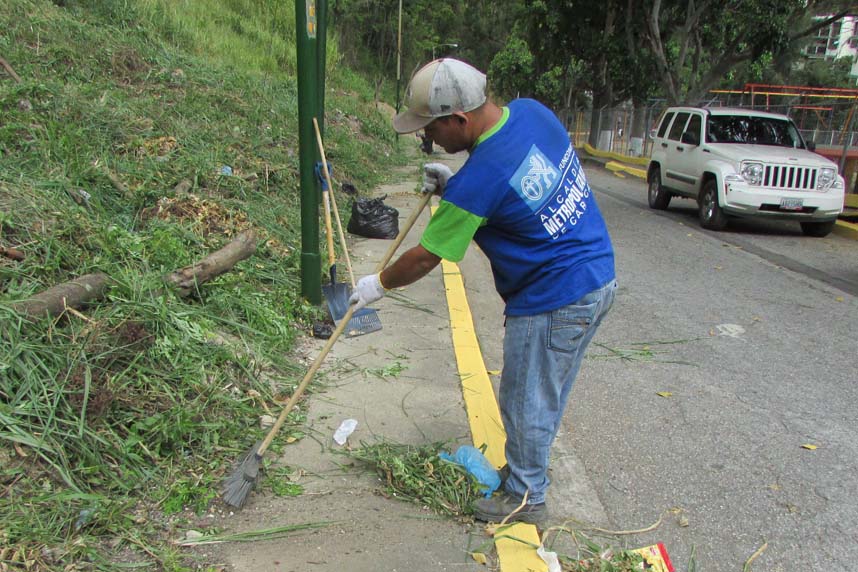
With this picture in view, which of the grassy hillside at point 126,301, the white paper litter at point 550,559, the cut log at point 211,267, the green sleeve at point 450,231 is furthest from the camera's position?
the cut log at point 211,267

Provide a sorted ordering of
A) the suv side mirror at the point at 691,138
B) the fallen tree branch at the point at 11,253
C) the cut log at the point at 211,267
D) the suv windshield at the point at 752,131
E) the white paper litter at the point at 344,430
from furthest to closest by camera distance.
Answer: the suv side mirror at the point at 691,138
the suv windshield at the point at 752,131
the cut log at the point at 211,267
the fallen tree branch at the point at 11,253
the white paper litter at the point at 344,430

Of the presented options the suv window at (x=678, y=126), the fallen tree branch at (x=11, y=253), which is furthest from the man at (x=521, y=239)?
the suv window at (x=678, y=126)

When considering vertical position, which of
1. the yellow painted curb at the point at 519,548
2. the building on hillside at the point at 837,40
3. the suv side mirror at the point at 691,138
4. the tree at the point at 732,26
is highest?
the building on hillside at the point at 837,40

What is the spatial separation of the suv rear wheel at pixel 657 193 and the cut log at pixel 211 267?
9.46 meters

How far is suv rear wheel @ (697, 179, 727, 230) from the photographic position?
991cm

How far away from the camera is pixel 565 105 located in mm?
43500

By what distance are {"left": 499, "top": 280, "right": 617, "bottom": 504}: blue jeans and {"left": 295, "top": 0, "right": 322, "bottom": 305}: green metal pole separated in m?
2.60

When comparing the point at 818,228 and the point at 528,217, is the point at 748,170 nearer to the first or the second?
the point at 818,228

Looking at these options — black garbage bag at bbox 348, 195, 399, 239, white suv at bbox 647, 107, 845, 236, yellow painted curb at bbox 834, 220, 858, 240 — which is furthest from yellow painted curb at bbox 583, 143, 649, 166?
black garbage bag at bbox 348, 195, 399, 239

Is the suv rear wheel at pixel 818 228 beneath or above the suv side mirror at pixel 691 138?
beneath

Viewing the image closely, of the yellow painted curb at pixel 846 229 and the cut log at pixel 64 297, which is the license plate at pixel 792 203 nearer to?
the yellow painted curb at pixel 846 229

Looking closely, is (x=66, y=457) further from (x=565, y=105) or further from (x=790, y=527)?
(x=565, y=105)

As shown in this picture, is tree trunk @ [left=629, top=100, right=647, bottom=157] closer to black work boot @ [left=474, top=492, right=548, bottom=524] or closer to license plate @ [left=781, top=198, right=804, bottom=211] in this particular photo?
license plate @ [left=781, top=198, right=804, bottom=211]

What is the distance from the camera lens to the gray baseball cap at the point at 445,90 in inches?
92.6
